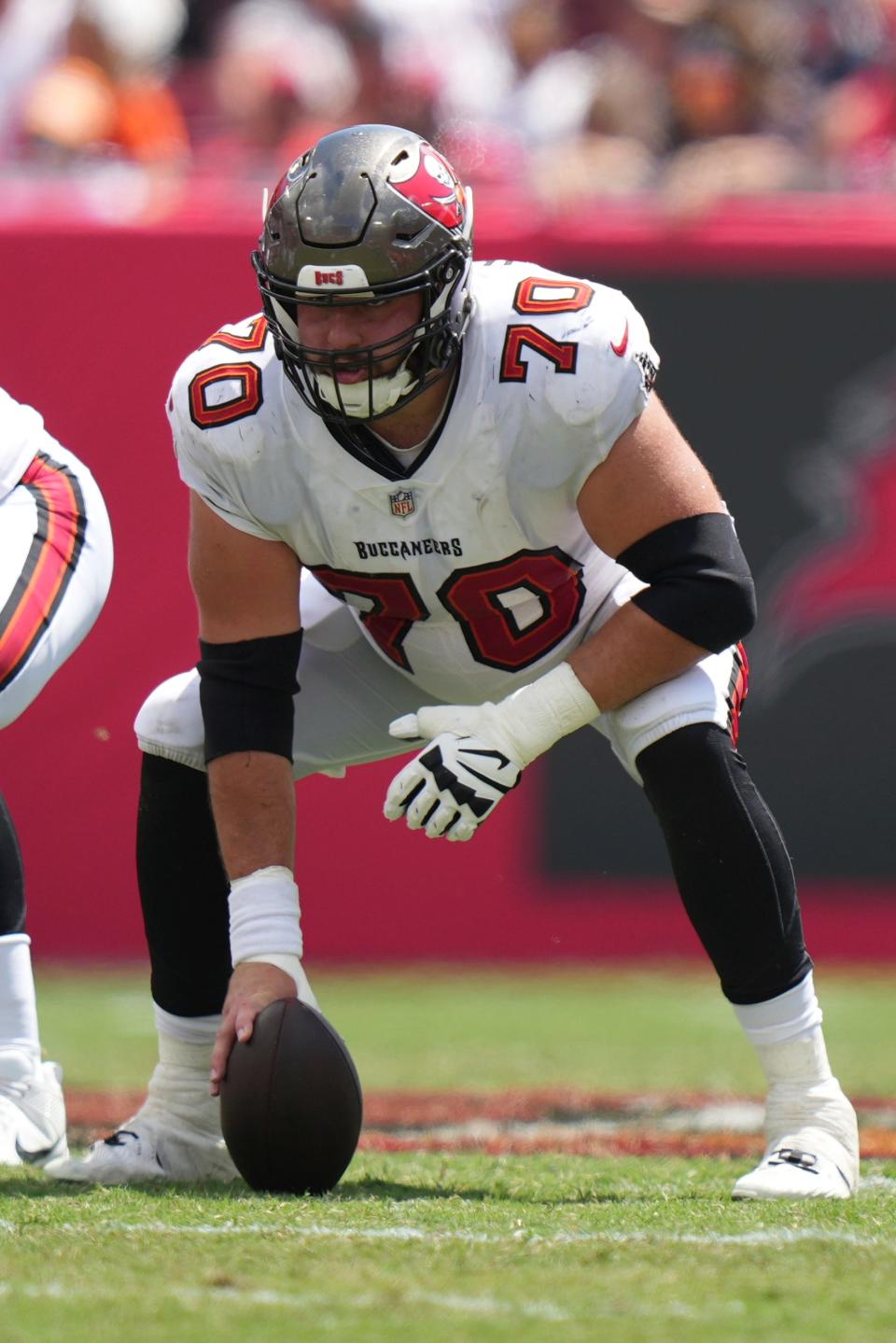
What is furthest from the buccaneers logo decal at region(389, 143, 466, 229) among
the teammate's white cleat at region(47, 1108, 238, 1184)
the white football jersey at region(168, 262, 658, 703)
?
the teammate's white cleat at region(47, 1108, 238, 1184)

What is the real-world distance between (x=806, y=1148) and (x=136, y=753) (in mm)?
3903

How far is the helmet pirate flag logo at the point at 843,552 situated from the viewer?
6.82 metres

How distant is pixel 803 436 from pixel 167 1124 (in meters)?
4.30

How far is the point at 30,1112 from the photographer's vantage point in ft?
11.0

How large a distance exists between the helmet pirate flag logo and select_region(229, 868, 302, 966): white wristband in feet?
12.8

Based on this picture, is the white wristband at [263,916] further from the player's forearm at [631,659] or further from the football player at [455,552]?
the player's forearm at [631,659]

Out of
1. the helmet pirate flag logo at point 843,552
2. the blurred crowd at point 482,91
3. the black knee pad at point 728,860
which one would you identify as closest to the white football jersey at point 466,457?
the black knee pad at point 728,860

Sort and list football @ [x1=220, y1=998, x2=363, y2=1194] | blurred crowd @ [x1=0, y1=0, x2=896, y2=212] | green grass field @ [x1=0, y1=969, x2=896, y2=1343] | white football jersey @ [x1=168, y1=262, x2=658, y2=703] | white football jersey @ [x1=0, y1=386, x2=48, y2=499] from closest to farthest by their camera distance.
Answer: green grass field @ [x1=0, y1=969, x2=896, y2=1343] < football @ [x1=220, y1=998, x2=363, y2=1194] < white football jersey @ [x1=168, y1=262, x2=658, y2=703] < white football jersey @ [x1=0, y1=386, x2=48, y2=499] < blurred crowd @ [x1=0, y1=0, x2=896, y2=212]

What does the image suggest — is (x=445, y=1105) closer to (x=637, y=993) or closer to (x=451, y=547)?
(x=451, y=547)

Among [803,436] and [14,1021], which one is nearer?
[14,1021]

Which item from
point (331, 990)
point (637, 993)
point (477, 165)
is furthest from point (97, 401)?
point (637, 993)

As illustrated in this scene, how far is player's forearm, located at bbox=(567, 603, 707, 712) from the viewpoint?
298 cm

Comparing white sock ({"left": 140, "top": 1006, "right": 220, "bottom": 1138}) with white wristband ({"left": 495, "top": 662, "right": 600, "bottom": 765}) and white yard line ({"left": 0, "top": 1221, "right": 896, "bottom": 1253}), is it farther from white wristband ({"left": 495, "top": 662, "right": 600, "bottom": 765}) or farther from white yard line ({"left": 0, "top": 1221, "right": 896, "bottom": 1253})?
white wristband ({"left": 495, "top": 662, "right": 600, "bottom": 765})

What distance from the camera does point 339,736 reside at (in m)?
3.48
